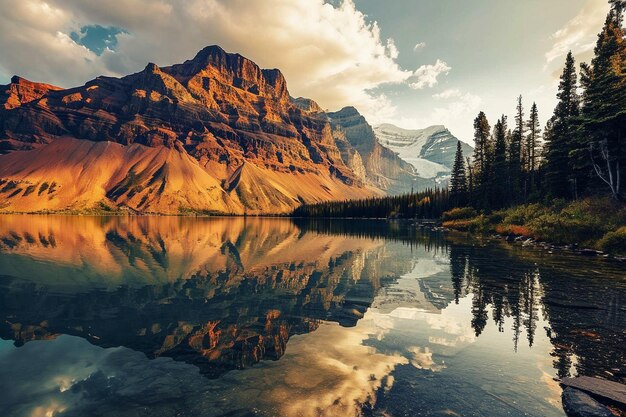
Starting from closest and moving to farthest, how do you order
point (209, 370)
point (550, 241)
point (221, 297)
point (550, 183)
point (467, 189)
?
point (209, 370), point (221, 297), point (550, 241), point (550, 183), point (467, 189)

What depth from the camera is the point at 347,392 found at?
33.6 feet

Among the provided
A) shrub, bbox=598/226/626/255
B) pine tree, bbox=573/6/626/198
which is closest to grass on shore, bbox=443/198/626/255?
shrub, bbox=598/226/626/255

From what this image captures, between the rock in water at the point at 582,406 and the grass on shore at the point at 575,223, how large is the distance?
121ft

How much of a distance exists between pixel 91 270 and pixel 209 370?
26144 millimetres

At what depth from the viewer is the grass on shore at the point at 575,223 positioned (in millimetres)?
38625

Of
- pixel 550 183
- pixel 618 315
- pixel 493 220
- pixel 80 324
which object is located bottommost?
pixel 80 324

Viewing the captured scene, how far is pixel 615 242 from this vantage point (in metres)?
37.2

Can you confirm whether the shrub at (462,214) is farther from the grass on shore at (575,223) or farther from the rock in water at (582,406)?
the rock in water at (582,406)

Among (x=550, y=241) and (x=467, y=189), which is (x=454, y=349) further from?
(x=467, y=189)

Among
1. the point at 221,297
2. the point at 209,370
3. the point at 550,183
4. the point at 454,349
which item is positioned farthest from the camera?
the point at 550,183

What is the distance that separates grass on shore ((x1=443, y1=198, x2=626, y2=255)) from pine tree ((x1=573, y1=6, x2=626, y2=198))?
373cm

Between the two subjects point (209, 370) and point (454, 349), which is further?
point (454, 349)

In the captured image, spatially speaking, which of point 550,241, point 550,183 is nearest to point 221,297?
point 550,241

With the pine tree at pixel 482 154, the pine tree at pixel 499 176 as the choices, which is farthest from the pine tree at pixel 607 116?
the pine tree at pixel 482 154
